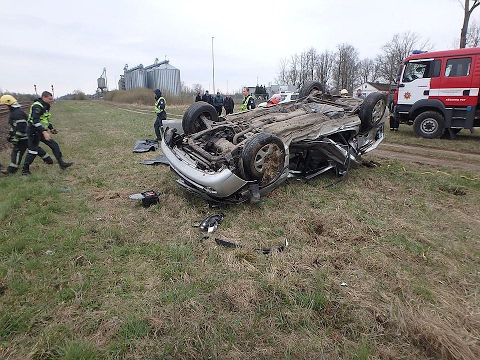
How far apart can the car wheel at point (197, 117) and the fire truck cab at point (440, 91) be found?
7374mm

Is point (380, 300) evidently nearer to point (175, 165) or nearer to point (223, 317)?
point (223, 317)

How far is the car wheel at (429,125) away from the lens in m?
9.23

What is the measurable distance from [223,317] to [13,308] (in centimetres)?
141

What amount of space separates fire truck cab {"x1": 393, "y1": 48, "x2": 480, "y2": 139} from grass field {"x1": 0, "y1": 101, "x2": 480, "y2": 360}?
5.81 meters

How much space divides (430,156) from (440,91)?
2936mm

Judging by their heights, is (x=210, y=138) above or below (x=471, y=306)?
above

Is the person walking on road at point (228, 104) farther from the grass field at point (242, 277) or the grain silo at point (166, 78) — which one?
the grain silo at point (166, 78)

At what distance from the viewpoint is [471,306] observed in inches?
88.7

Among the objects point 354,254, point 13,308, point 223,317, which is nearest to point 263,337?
point 223,317

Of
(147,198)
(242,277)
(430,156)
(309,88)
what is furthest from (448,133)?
(242,277)

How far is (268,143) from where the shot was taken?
3684 mm

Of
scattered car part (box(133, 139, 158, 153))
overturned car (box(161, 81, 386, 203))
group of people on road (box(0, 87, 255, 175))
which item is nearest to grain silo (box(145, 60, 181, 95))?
scattered car part (box(133, 139, 158, 153))

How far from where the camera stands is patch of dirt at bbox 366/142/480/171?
662 cm

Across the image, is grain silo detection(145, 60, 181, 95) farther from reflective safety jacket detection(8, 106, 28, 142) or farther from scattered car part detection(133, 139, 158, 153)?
reflective safety jacket detection(8, 106, 28, 142)
